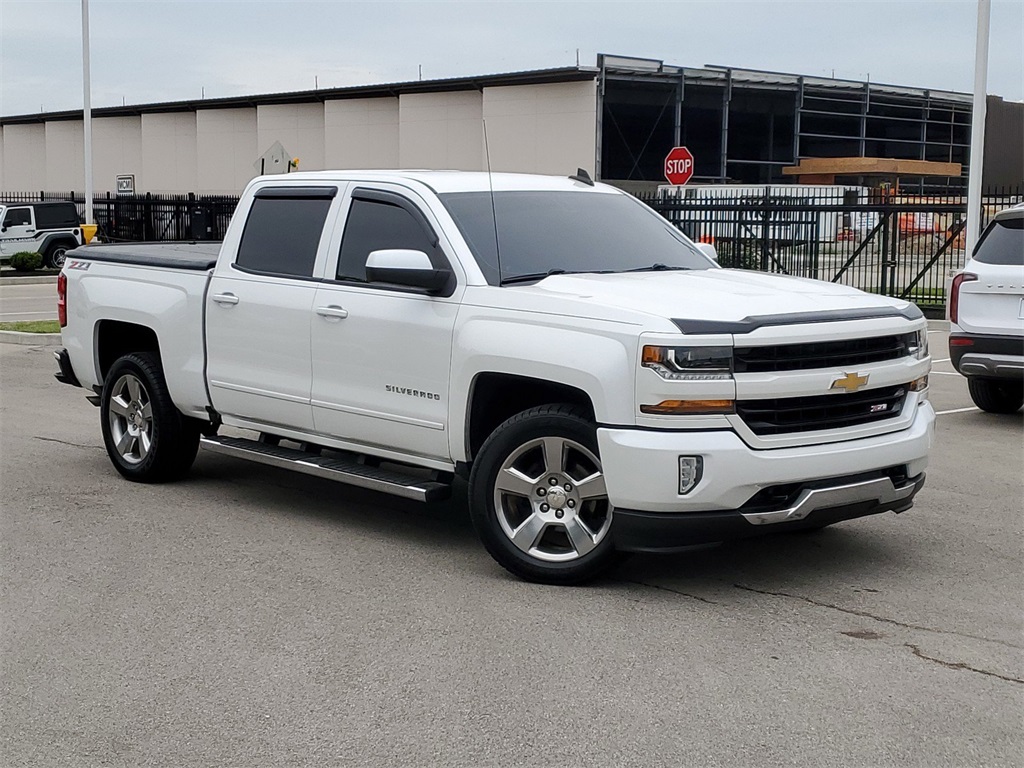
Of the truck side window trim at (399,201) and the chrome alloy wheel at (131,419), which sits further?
the chrome alloy wheel at (131,419)

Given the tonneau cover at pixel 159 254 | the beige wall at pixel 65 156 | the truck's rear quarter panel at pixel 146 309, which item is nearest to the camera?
the truck's rear quarter panel at pixel 146 309

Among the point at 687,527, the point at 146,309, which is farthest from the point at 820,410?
the point at 146,309

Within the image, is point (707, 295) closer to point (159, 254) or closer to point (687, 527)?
point (687, 527)

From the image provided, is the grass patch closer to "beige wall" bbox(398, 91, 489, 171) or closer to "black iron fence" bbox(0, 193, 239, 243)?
"black iron fence" bbox(0, 193, 239, 243)

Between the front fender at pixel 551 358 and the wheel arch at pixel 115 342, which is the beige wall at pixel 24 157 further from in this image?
the front fender at pixel 551 358

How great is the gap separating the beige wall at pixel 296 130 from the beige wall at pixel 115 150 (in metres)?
9.70

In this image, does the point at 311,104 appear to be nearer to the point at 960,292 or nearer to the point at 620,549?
the point at 960,292

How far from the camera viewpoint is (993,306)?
10.8m

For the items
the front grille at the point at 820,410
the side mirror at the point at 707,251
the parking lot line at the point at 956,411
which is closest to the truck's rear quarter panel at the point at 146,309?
the side mirror at the point at 707,251

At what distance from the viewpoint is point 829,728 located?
448 centimetres

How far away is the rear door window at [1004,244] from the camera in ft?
35.2

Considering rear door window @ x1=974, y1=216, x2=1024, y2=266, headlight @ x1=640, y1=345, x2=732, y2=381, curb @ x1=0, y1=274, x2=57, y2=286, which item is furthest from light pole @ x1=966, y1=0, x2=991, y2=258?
curb @ x1=0, y1=274, x2=57, y2=286

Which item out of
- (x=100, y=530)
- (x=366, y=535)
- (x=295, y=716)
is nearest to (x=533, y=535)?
(x=366, y=535)

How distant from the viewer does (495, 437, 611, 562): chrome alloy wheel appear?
20.0 feet
